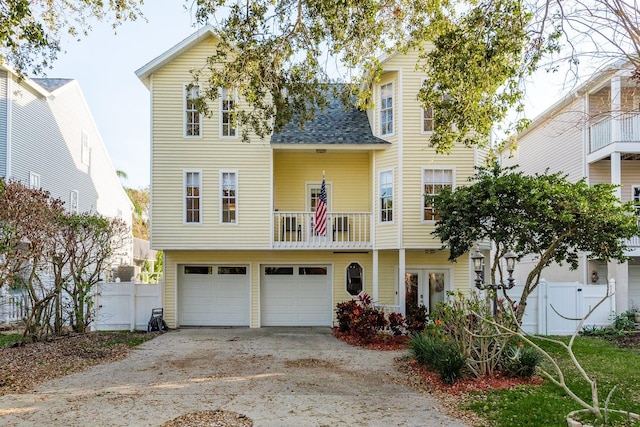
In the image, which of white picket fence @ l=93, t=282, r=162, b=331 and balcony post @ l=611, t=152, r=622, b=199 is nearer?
balcony post @ l=611, t=152, r=622, b=199

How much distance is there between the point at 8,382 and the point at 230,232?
280 inches

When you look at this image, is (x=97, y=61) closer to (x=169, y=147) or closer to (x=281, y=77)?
(x=281, y=77)

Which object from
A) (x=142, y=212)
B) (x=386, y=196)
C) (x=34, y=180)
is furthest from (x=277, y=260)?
(x=142, y=212)

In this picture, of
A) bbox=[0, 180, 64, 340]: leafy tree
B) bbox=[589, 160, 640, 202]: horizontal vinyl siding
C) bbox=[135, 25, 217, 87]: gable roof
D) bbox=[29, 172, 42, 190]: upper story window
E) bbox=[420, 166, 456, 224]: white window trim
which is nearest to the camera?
bbox=[0, 180, 64, 340]: leafy tree

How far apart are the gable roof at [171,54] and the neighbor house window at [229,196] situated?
3.67m

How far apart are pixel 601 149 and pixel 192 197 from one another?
12.7m

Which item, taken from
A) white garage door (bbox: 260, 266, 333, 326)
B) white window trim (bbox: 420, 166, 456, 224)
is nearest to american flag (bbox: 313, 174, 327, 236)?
white garage door (bbox: 260, 266, 333, 326)

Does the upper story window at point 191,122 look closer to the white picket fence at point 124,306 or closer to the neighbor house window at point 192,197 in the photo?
the neighbor house window at point 192,197

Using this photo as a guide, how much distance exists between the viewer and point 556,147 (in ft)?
58.7

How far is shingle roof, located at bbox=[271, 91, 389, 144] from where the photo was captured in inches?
547

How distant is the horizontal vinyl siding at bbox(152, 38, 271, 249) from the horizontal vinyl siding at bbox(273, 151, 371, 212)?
114 centimetres

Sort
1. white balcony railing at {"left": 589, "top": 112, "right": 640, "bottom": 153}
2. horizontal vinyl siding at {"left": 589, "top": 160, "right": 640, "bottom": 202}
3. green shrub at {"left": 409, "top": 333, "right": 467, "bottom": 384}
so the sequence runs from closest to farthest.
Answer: green shrub at {"left": 409, "top": 333, "right": 467, "bottom": 384} < white balcony railing at {"left": 589, "top": 112, "right": 640, "bottom": 153} < horizontal vinyl siding at {"left": 589, "top": 160, "right": 640, "bottom": 202}

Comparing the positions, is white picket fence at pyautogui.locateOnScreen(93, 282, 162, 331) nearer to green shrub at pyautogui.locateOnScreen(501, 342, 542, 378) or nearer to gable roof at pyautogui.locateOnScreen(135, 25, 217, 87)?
gable roof at pyautogui.locateOnScreen(135, 25, 217, 87)

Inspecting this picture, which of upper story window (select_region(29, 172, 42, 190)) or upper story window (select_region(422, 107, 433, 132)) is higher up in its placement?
upper story window (select_region(422, 107, 433, 132))
